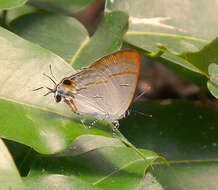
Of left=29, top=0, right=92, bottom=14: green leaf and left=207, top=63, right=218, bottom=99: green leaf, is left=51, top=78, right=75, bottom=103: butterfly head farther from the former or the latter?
left=29, top=0, right=92, bottom=14: green leaf

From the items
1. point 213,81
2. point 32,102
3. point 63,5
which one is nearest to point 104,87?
point 32,102

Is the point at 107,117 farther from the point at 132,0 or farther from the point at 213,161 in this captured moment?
the point at 132,0

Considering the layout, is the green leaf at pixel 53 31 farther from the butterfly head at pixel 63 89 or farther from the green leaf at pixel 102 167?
the green leaf at pixel 102 167

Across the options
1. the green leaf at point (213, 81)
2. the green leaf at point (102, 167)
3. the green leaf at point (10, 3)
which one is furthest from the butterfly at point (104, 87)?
the green leaf at point (10, 3)

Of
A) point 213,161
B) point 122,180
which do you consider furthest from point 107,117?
point 213,161

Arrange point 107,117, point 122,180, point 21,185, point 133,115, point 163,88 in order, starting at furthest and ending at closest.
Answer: point 163,88
point 133,115
point 107,117
point 122,180
point 21,185
